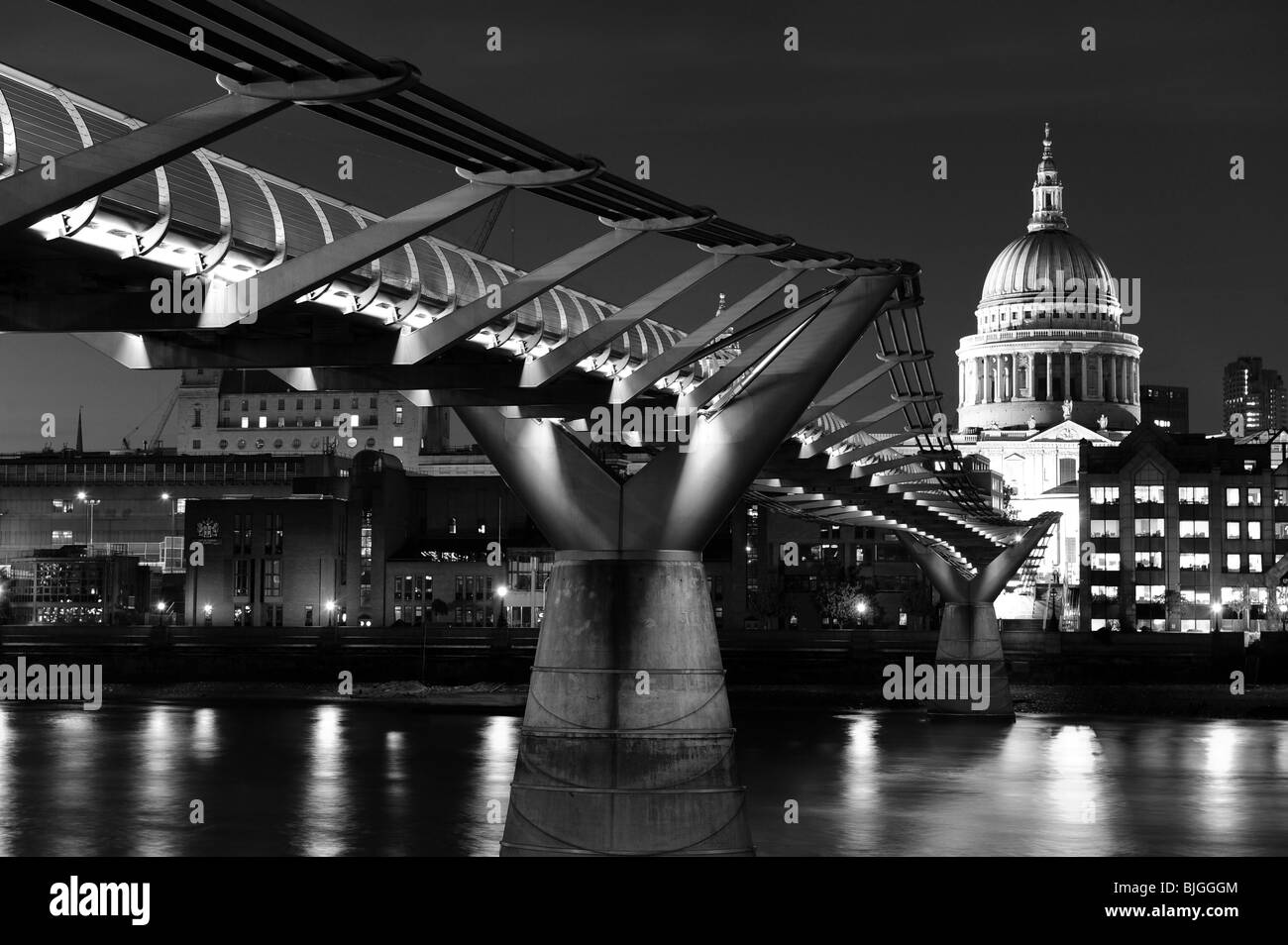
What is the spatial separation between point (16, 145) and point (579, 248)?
8.00 m

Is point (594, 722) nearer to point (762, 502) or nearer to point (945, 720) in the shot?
point (762, 502)

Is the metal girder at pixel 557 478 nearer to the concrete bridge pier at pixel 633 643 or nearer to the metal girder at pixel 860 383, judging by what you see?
the concrete bridge pier at pixel 633 643

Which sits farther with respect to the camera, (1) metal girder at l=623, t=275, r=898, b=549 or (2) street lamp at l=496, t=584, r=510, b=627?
(2) street lamp at l=496, t=584, r=510, b=627

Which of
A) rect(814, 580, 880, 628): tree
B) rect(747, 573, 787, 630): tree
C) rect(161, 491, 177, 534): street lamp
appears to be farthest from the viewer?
rect(161, 491, 177, 534): street lamp

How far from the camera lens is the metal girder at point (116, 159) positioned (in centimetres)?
1508

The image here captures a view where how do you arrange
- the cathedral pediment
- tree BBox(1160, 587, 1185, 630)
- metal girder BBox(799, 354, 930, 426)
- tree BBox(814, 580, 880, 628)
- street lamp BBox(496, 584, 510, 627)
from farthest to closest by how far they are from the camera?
1. the cathedral pediment
2. tree BBox(1160, 587, 1185, 630)
3. tree BBox(814, 580, 880, 628)
4. street lamp BBox(496, 584, 510, 627)
5. metal girder BBox(799, 354, 930, 426)

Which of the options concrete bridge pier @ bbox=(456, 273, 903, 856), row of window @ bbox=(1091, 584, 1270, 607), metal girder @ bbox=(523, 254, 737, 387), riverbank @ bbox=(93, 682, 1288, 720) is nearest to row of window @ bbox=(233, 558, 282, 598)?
riverbank @ bbox=(93, 682, 1288, 720)

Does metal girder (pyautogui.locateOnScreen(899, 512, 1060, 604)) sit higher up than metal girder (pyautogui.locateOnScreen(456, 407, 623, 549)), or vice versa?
metal girder (pyautogui.locateOnScreen(456, 407, 623, 549))

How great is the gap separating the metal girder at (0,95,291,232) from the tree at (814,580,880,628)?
11810 cm

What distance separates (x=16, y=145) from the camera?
1619cm

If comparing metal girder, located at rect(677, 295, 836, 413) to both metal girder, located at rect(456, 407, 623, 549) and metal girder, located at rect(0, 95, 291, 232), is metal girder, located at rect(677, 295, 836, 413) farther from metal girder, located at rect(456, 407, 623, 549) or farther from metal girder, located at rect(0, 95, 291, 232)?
metal girder, located at rect(0, 95, 291, 232)

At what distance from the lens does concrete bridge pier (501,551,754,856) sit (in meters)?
25.7

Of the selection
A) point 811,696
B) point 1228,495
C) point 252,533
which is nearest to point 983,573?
point 811,696

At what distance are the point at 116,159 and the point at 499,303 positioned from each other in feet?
23.8
